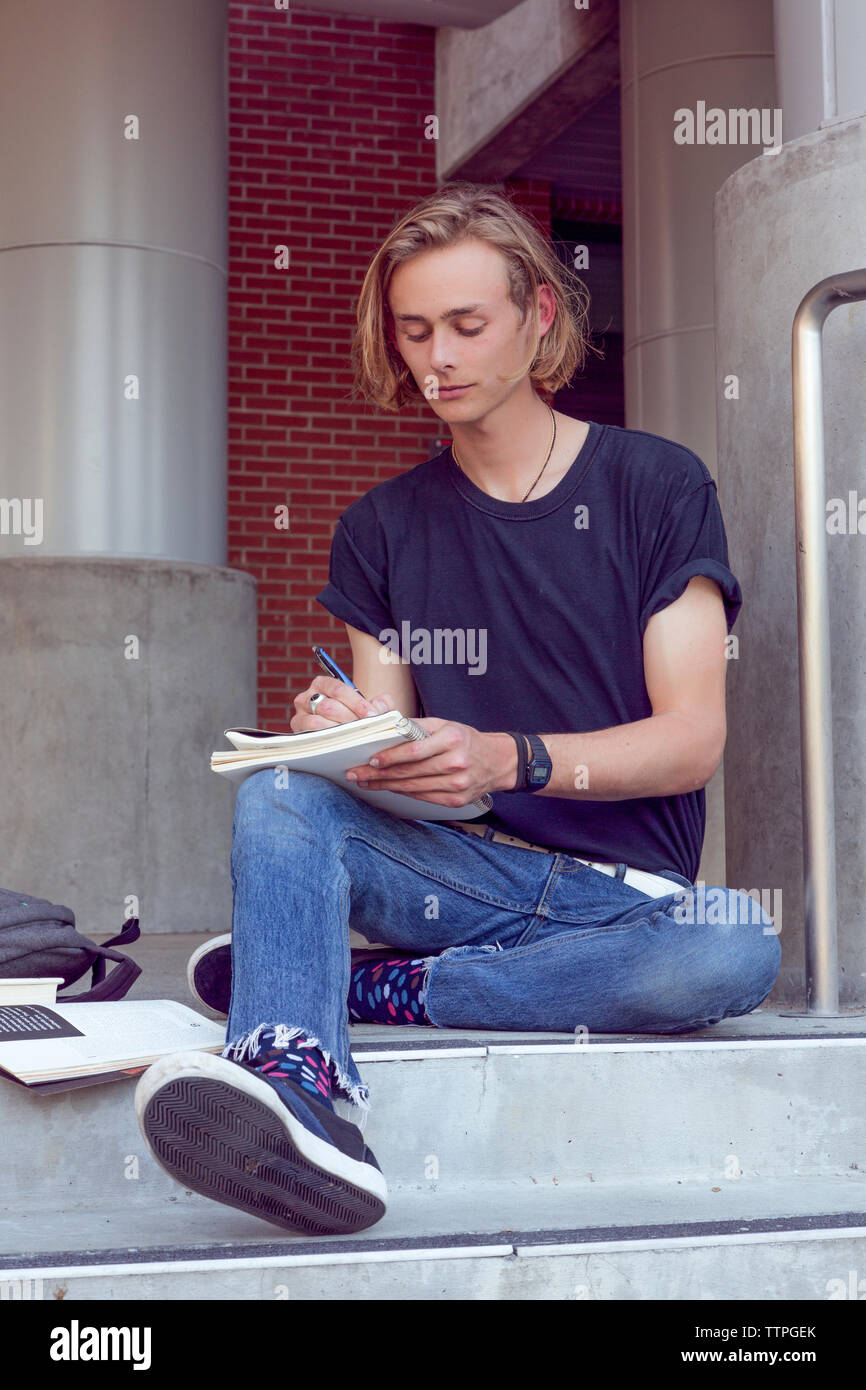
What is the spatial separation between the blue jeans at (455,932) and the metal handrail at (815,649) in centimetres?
22

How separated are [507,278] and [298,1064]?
121 centimetres

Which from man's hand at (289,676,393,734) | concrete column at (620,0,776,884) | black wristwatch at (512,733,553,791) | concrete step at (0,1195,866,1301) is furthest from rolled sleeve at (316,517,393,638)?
concrete column at (620,0,776,884)

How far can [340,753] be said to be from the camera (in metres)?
1.65

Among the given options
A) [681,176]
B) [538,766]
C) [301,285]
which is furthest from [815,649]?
[301,285]

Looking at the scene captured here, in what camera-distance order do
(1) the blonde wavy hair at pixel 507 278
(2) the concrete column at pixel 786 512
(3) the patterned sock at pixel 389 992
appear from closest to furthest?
1. (3) the patterned sock at pixel 389 992
2. (1) the blonde wavy hair at pixel 507 278
3. (2) the concrete column at pixel 786 512

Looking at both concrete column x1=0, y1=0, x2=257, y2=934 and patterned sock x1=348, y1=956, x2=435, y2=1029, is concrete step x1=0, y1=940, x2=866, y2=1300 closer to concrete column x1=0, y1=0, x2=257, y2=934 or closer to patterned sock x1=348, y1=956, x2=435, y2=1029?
patterned sock x1=348, y1=956, x2=435, y2=1029

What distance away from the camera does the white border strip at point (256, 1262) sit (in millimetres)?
1286

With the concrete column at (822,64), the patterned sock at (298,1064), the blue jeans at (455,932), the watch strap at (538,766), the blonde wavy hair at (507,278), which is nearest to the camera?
the patterned sock at (298,1064)

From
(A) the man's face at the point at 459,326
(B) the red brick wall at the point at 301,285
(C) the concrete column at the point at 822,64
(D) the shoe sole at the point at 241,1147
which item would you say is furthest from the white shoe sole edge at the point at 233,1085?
(B) the red brick wall at the point at 301,285

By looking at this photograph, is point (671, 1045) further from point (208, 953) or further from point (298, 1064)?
point (208, 953)

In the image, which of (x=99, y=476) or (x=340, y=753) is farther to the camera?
(x=99, y=476)

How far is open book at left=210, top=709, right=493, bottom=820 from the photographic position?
1619mm

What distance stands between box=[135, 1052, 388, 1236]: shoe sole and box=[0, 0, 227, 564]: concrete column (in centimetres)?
380

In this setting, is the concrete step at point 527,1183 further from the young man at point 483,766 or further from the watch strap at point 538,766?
the watch strap at point 538,766
